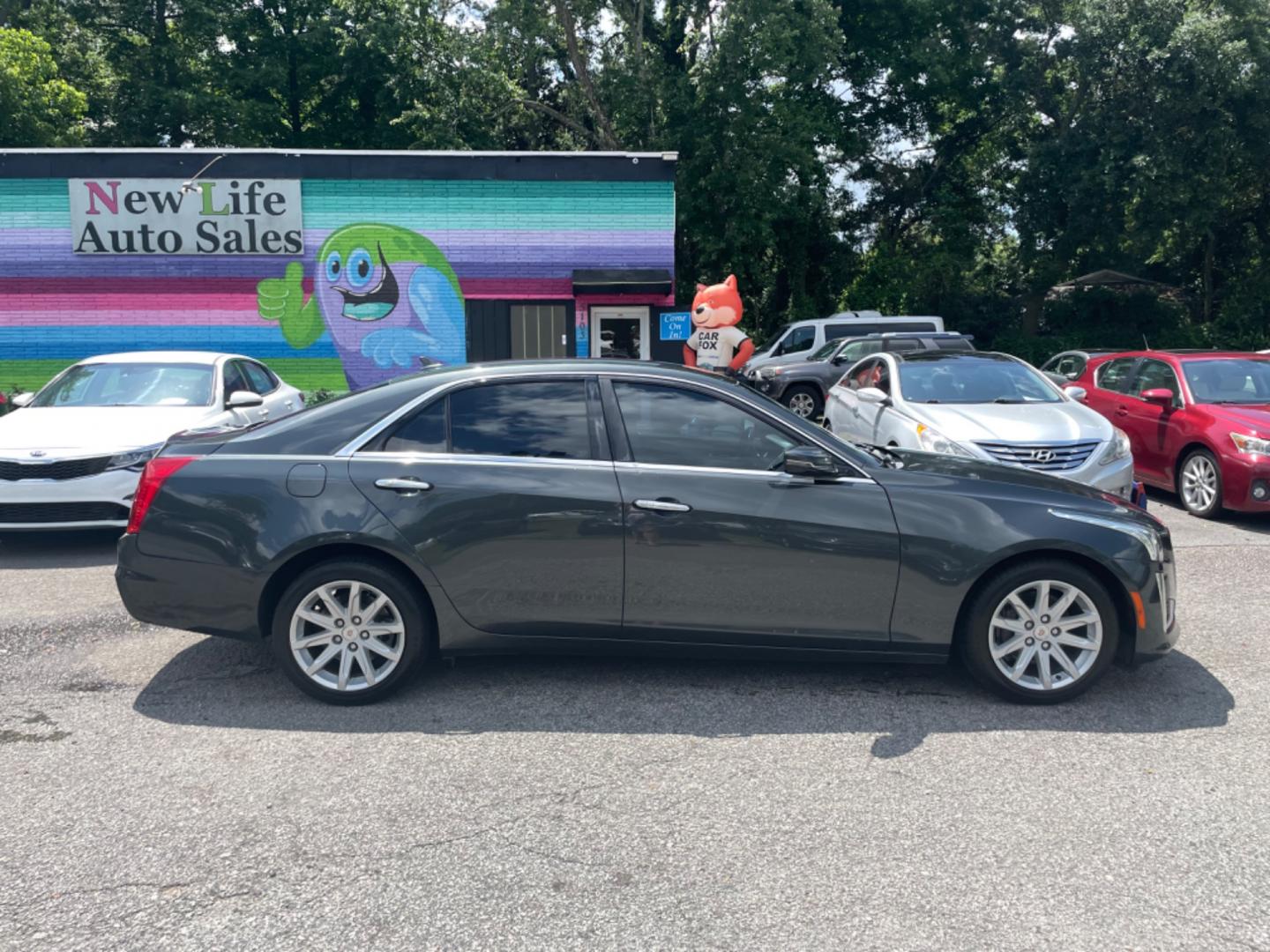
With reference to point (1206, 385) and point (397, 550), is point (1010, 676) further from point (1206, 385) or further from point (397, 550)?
point (1206, 385)

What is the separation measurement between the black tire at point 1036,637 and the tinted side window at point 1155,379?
6.41m

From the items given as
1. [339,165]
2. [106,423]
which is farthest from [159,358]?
[339,165]

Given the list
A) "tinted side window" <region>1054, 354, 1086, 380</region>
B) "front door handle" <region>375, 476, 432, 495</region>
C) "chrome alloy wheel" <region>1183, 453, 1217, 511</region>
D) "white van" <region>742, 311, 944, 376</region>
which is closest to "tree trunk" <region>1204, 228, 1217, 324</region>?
"white van" <region>742, 311, 944, 376</region>

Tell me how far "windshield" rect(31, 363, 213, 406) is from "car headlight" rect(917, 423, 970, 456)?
6294 mm

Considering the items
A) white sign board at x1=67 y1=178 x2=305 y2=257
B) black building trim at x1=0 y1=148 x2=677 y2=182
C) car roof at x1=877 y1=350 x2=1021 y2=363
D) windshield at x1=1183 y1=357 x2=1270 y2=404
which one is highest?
black building trim at x1=0 y1=148 x2=677 y2=182

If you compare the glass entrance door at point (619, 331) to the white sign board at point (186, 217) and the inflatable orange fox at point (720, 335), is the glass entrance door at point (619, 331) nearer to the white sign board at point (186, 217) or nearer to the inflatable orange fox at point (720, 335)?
the inflatable orange fox at point (720, 335)

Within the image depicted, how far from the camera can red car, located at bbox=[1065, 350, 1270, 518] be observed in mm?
8812

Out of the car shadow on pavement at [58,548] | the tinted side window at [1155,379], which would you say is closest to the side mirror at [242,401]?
the car shadow on pavement at [58,548]

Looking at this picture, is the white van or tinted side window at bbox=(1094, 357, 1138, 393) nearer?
tinted side window at bbox=(1094, 357, 1138, 393)

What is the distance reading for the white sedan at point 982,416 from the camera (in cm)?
779

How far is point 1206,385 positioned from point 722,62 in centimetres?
1772

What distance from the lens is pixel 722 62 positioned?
80.5ft

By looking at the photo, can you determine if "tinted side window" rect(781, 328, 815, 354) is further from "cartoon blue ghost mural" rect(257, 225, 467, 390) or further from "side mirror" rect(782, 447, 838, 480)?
"side mirror" rect(782, 447, 838, 480)

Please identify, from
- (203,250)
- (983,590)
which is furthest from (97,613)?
(203,250)
